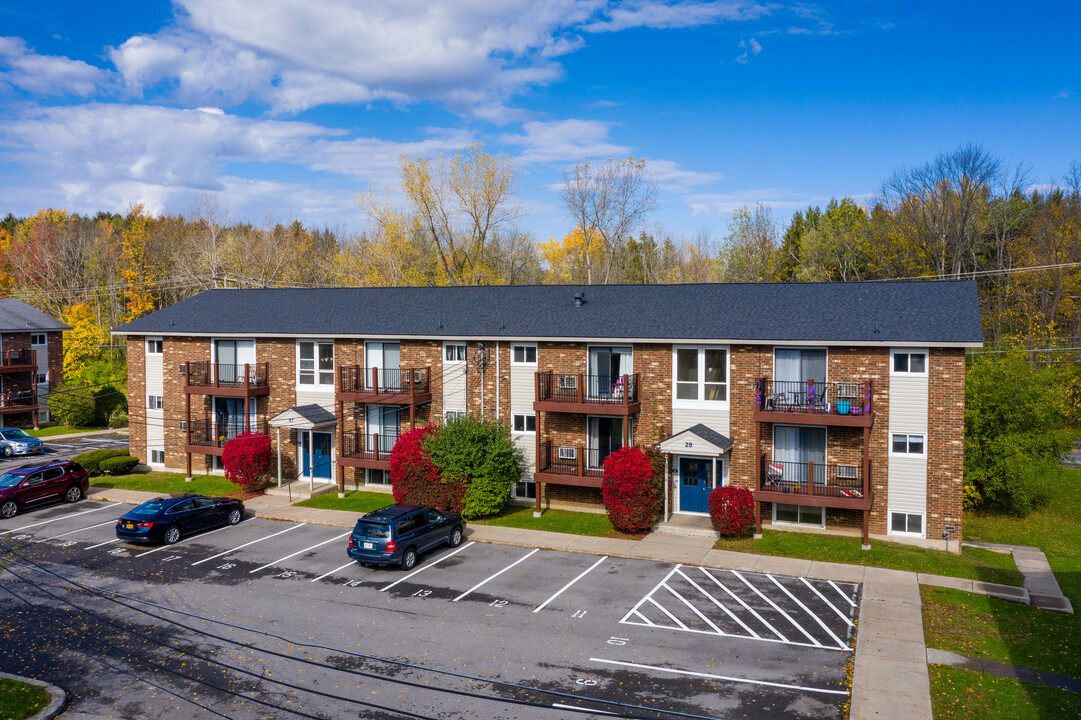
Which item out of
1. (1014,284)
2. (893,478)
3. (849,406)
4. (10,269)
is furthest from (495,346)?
(10,269)

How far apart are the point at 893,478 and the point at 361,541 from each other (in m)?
16.4

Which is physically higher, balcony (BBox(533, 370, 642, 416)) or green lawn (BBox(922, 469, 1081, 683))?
balcony (BBox(533, 370, 642, 416))

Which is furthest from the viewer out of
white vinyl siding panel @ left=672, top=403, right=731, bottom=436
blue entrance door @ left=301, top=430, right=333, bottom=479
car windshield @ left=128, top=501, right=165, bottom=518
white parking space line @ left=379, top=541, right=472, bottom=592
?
blue entrance door @ left=301, top=430, right=333, bottom=479

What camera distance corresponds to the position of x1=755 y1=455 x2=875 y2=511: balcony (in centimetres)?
2217

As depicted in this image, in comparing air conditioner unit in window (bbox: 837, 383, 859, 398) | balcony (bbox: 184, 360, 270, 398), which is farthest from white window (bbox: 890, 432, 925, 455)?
balcony (bbox: 184, 360, 270, 398)

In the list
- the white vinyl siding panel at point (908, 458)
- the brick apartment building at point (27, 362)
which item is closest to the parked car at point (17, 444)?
the brick apartment building at point (27, 362)

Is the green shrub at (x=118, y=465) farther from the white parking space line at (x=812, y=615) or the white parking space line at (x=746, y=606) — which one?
the white parking space line at (x=812, y=615)

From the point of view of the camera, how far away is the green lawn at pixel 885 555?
20.2 m

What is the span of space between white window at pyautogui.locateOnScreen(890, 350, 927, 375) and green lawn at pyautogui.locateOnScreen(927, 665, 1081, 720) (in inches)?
428

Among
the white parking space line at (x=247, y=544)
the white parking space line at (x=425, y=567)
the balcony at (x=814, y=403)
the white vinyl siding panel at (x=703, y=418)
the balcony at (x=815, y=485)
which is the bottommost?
the white parking space line at (x=247, y=544)

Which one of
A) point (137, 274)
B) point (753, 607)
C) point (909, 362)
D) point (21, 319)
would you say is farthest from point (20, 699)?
point (137, 274)

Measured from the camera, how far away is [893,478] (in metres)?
22.9

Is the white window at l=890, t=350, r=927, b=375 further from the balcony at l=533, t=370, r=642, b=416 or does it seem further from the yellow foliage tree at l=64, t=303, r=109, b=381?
the yellow foliage tree at l=64, t=303, r=109, b=381

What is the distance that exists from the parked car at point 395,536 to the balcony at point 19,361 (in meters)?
39.5
